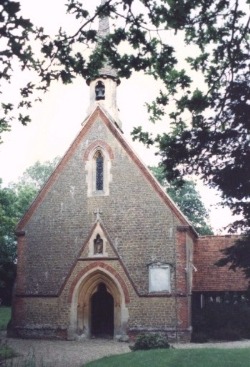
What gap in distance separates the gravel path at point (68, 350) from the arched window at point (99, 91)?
13.6 m

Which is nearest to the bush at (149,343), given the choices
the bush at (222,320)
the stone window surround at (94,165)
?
the bush at (222,320)

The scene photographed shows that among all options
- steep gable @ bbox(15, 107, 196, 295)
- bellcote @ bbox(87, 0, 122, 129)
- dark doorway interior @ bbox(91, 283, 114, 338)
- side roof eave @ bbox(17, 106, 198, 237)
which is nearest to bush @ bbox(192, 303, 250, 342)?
steep gable @ bbox(15, 107, 196, 295)

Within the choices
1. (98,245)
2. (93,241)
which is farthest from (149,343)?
(93,241)

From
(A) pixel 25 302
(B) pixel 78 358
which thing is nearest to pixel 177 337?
(B) pixel 78 358

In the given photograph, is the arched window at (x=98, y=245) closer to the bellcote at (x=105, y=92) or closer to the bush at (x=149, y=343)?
the bush at (x=149, y=343)

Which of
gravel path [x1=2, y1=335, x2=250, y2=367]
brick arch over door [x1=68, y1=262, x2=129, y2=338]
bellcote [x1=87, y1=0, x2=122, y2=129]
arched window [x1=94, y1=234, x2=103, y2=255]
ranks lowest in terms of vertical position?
gravel path [x1=2, y1=335, x2=250, y2=367]

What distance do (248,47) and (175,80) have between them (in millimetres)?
1531

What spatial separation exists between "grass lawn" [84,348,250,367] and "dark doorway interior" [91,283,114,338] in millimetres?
7794

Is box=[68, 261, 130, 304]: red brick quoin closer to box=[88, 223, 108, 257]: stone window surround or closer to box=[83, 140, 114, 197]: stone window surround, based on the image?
box=[88, 223, 108, 257]: stone window surround

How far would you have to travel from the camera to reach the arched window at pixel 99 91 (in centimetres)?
2558

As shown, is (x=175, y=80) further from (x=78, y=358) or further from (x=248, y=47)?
(x=78, y=358)

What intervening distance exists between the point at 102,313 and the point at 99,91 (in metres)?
12.7

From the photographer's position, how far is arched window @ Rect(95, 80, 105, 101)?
25.6 m

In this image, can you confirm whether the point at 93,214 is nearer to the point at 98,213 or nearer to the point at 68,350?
the point at 98,213
